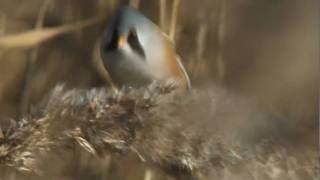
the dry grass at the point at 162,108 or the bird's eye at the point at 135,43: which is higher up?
the bird's eye at the point at 135,43

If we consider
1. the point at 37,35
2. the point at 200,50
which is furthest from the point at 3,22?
the point at 200,50

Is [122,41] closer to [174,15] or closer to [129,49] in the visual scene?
[129,49]

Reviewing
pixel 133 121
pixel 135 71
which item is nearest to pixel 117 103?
pixel 133 121

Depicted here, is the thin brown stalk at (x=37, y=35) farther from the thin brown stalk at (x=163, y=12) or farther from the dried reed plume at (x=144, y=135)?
the dried reed plume at (x=144, y=135)

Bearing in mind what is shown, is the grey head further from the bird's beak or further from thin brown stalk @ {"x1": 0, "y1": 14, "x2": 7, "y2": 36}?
thin brown stalk @ {"x1": 0, "y1": 14, "x2": 7, "y2": 36}

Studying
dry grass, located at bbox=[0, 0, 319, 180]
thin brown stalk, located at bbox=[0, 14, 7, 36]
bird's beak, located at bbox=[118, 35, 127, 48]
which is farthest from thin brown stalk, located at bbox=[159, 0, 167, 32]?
thin brown stalk, located at bbox=[0, 14, 7, 36]

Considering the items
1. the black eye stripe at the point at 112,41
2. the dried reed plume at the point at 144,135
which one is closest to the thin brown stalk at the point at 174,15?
the black eye stripe at the point at 112,41
